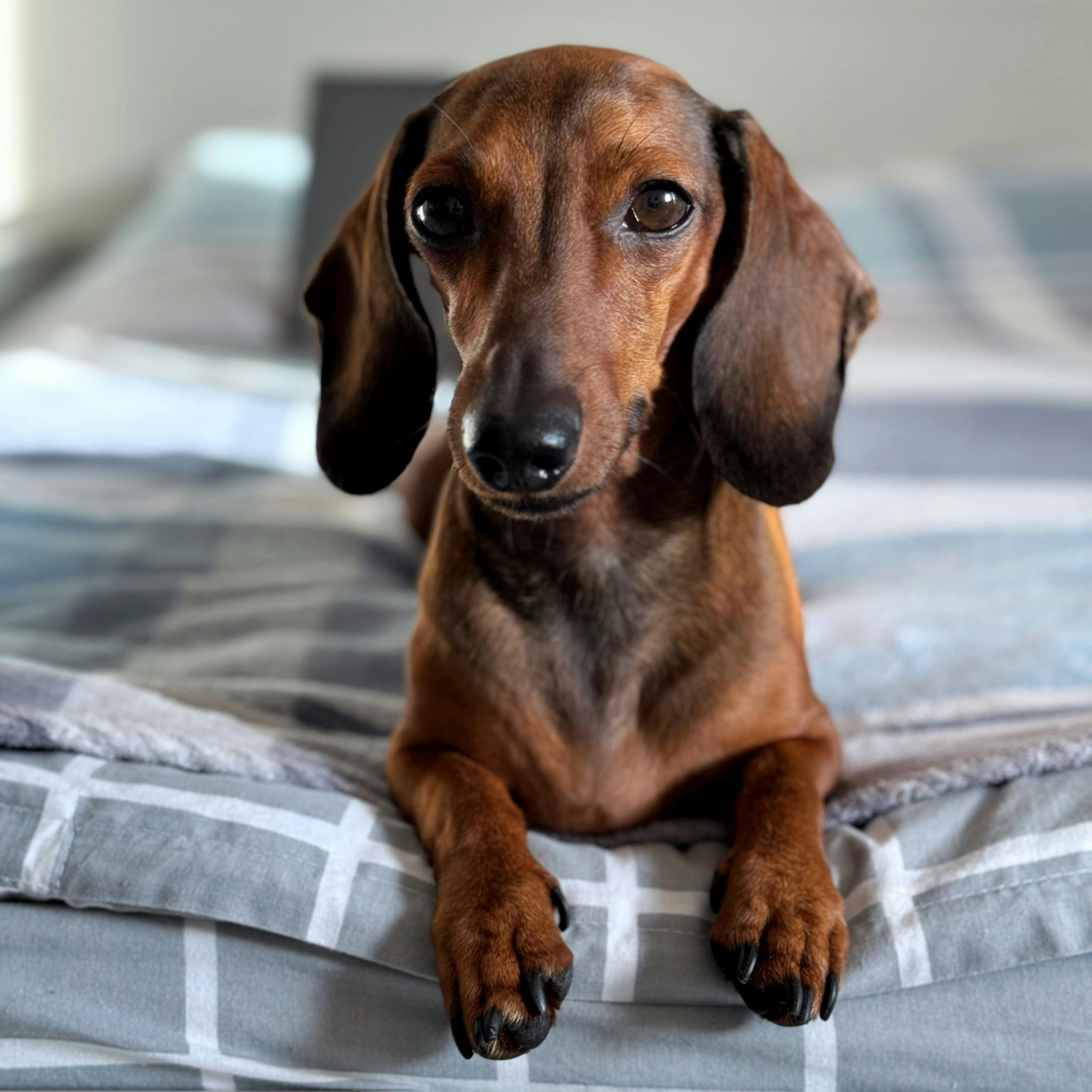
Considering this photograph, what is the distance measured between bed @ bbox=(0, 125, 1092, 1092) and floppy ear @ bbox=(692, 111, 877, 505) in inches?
15.2

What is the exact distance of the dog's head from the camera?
42.3 inches

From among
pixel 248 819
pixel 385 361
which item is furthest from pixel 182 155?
pixel 248 819

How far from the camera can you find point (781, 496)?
1.29 meters

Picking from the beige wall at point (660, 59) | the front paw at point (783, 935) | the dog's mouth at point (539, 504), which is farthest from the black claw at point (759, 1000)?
the beige wall at point (660, 59)

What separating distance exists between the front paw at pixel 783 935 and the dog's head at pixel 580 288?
39cm

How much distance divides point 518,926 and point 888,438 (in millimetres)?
1781

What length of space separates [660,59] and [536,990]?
151 inches

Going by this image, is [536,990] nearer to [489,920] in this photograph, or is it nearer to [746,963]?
[489,920]

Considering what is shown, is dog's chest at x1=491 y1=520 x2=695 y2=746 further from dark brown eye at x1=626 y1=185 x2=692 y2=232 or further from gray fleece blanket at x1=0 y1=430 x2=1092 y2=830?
dark brown eye at x1=626 y1=185 x2=692 y2=232

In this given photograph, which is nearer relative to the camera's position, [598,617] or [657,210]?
[657,210]

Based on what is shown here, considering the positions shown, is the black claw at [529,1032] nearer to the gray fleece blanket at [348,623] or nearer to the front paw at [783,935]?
the front paw at [783,935]

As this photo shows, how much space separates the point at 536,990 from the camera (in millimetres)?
1032

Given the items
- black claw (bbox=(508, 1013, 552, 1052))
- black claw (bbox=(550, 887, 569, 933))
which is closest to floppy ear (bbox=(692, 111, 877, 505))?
black claw (bbox=(550, 887, 569, 933))

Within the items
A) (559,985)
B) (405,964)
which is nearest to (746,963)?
(559,985)
